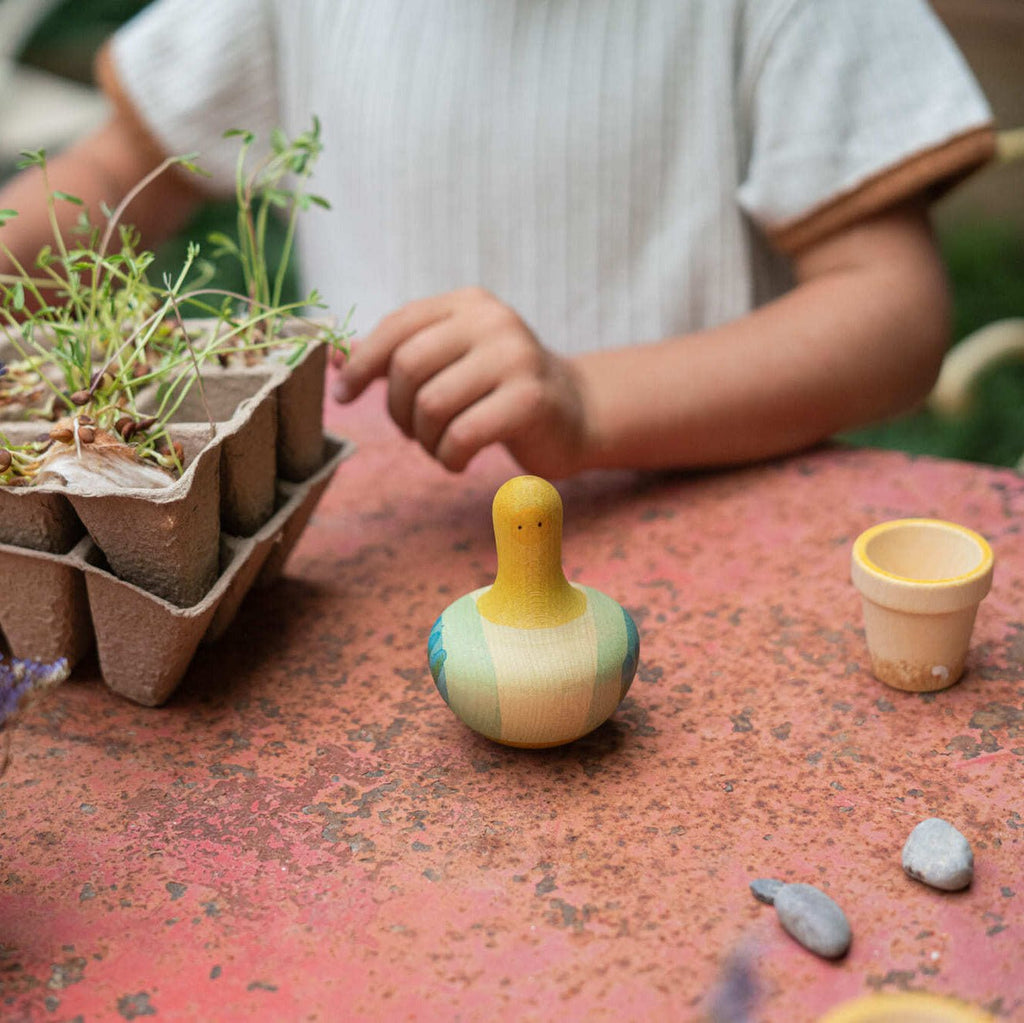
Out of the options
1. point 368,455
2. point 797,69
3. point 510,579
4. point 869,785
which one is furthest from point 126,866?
point 797,69

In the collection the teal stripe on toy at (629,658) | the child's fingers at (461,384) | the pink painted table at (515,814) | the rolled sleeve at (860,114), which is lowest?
the pink painted table at (515,814)

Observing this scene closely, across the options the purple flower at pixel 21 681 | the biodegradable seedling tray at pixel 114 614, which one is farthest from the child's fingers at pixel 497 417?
the purple flower at pixel 21 681

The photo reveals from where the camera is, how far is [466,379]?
758 millimetres

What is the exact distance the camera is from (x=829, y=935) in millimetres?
448

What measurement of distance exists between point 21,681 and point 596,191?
75 cm

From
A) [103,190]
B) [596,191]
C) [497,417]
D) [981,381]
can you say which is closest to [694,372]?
[497,417]

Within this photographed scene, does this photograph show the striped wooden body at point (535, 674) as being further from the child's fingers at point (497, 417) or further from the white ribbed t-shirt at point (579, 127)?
the white ribbed t-shirt at point (579, 127)

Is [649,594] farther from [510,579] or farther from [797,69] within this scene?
[797,69]

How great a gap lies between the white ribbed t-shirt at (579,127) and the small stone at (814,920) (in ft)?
2.08

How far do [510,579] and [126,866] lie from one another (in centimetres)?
22

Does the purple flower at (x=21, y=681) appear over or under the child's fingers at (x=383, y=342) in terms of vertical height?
over

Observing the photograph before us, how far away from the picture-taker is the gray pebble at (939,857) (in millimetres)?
477

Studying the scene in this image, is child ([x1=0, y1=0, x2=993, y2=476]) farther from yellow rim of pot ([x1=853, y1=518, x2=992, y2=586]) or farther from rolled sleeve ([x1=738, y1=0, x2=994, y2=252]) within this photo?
yellow rim of pot ([x1=853, y1=518, x2=992, y2=586])

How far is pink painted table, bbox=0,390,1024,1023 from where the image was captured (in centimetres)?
45
